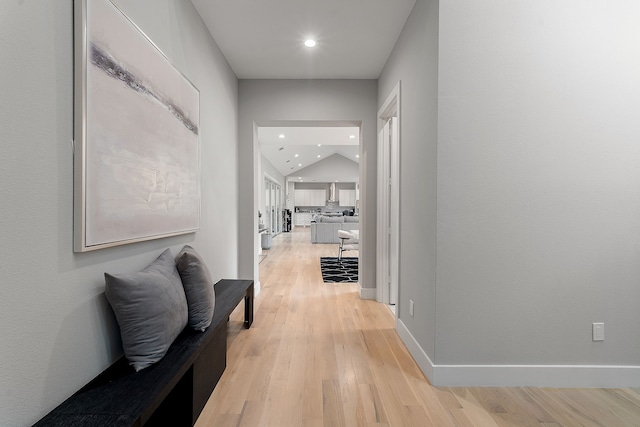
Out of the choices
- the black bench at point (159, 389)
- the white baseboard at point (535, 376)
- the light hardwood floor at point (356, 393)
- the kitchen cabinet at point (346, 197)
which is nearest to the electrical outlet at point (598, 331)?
the white baseboard at point (535, 376)

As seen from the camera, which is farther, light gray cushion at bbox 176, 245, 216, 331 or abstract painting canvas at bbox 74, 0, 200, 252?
light gray cushion at bbox 176, 245, 216, 331

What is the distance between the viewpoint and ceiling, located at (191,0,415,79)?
2381mm

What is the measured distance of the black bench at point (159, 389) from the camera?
3.45ft

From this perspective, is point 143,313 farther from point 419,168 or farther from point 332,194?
point 332,194

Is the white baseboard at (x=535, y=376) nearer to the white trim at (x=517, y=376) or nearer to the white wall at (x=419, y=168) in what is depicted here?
the white trim at (x=517, y=376)

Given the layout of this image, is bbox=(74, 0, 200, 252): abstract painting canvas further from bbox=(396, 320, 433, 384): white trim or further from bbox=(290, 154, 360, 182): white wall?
bbox=(290, 154, 360, 182): white wall

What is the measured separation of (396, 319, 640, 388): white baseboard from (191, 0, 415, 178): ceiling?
2604mm

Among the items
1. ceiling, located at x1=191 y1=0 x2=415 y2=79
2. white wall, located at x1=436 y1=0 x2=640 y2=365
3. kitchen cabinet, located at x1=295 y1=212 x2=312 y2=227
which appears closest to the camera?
white wall, located at x1=436 y1=0 x2=640 y2=365

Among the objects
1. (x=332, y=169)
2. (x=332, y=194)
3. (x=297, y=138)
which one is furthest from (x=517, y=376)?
(x=332, y=194)

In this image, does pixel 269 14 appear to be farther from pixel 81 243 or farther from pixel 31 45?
pixel 81 243

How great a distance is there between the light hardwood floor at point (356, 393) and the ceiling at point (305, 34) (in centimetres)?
263

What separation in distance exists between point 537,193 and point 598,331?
3.10 ft

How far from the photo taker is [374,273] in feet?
12.3

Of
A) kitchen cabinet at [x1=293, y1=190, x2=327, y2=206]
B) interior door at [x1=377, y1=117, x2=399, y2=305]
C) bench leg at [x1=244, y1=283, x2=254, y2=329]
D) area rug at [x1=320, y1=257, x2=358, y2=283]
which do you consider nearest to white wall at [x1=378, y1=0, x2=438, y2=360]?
interior door at [x1=377, y1=117, x2=399, y2=305]
